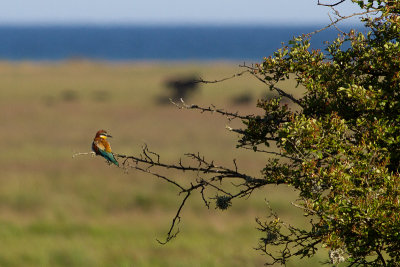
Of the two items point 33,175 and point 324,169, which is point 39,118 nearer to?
point 33,175

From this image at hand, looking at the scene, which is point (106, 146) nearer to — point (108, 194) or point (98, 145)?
point (98, 145)

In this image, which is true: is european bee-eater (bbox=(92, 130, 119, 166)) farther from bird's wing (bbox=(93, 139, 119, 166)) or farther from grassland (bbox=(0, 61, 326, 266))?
grassland (bbox=(0, 61, 326, 266))

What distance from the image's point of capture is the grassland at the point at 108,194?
733 inches

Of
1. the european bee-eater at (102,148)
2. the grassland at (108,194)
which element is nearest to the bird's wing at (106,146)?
the european bee-eater at (102,148)

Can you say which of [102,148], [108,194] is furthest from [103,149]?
[108,194]

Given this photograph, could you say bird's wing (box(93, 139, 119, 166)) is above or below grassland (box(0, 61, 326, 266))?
below

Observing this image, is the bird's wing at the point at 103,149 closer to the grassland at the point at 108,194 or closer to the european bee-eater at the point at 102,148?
the european bee-eater at the point at 102,148

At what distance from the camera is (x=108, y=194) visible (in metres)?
26.5

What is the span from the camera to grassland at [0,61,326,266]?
1861cm

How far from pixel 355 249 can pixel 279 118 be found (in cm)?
150

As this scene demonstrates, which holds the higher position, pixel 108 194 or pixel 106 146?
pixel 108 194

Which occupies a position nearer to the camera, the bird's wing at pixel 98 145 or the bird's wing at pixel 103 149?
the bird's wing at pixel 103 149

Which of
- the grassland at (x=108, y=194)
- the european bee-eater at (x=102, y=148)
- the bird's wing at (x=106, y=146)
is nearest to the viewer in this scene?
the european bee-eater at (x=102, y=148)

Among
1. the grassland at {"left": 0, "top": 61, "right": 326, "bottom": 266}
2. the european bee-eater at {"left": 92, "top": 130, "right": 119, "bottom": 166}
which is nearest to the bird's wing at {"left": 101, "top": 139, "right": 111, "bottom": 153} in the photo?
the european bee-eater at {"left": 92, "top": 130, "right": 119, "bottom": 166}
